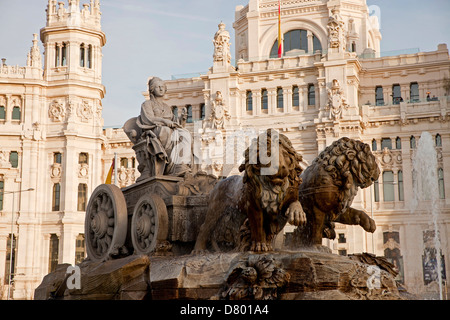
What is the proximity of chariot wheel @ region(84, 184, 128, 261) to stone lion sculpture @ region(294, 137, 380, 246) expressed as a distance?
9.55ft

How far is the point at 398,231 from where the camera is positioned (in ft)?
158

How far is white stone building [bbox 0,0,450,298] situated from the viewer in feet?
159

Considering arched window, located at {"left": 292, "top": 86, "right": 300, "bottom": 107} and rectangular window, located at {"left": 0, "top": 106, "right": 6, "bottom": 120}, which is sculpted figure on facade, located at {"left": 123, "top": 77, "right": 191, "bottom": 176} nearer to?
arched window, located at {"left": 292, "top": 86, "right": 300, "bottom": 107}

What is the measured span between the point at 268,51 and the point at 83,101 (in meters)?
18.8

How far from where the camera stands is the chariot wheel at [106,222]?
10.4 metres

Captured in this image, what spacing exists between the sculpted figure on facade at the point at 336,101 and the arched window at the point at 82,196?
19794mm

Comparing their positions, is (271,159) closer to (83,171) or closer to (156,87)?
(156,87)

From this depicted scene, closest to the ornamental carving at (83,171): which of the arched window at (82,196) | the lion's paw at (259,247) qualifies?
the arched window at (82,196)

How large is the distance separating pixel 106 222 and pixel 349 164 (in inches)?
159

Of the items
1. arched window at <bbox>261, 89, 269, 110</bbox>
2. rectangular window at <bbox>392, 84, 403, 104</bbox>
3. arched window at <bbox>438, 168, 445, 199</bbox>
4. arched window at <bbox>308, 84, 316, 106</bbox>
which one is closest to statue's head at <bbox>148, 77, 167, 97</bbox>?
arched window at <bbox>438, 168, 445, 199</bbox>

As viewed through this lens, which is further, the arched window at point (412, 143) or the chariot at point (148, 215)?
the arched window at point (412, 143)

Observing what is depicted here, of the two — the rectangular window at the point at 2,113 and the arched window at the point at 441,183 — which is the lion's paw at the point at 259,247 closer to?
the arched window at the point at 441,183
